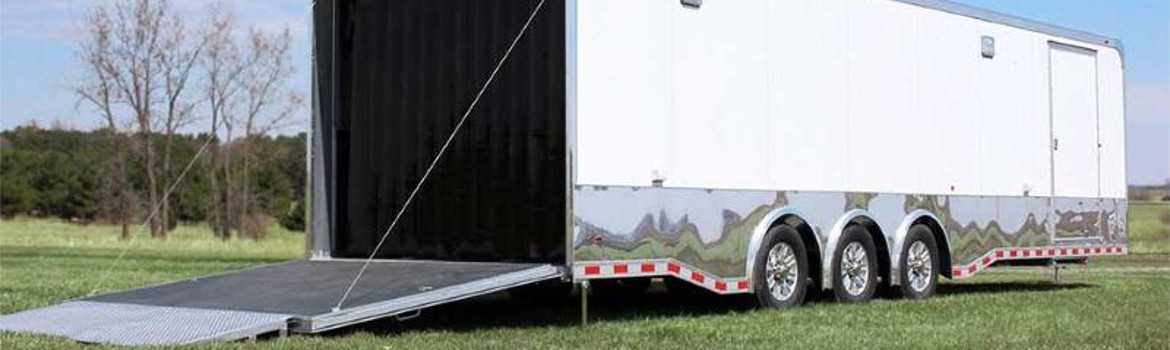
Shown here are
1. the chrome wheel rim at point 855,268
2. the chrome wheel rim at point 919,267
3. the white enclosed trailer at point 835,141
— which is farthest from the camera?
the chrome wheel rim at point 919,267

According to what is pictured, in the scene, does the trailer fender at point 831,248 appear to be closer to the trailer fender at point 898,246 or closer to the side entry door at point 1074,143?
the trailer fender at point 898,246

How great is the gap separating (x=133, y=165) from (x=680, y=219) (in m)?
42.3

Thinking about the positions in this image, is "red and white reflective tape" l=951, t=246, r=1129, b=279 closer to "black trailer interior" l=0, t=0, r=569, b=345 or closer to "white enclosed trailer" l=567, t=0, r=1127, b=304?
"white enclosed trailer" l=567, t=0, r=1127, b=304

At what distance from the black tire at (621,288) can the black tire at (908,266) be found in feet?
8.09

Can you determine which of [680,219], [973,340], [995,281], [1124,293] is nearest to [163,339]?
[680,219]

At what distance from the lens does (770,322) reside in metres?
11.1

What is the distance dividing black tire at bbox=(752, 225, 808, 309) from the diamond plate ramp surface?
14.4 feet

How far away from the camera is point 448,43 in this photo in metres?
12.0

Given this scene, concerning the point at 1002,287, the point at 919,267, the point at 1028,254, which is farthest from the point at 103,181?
the point at 919,267

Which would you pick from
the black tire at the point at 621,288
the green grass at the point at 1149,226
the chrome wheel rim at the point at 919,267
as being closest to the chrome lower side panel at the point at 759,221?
the chrome wheel rim at the point at 919,267

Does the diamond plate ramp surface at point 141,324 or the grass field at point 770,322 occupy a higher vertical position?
the diamond plate ramp surface at point 141,324

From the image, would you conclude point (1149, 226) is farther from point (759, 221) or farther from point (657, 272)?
point (657, 272)

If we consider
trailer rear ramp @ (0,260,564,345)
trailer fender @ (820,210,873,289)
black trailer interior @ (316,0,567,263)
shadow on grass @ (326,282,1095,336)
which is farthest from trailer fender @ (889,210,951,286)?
trailer rear ramp @ (0,260,564,345)

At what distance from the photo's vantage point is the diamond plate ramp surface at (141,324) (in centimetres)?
895
